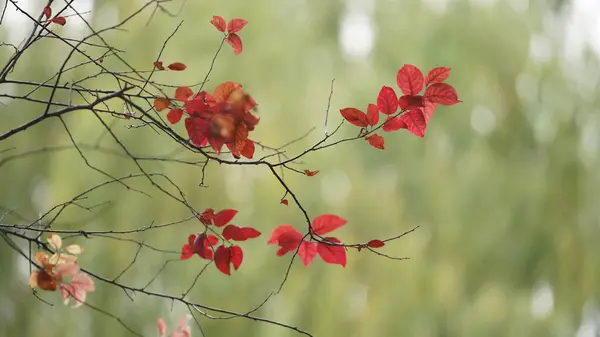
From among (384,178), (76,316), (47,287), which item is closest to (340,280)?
(384,178)

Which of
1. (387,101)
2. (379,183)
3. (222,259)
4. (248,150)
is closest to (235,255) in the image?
(222,259)

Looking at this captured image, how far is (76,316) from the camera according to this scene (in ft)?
8.07

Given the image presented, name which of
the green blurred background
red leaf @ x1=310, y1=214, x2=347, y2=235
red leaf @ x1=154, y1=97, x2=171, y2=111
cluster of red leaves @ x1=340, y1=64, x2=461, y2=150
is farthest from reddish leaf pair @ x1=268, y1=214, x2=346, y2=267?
the green blurred background

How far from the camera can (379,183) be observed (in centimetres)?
264

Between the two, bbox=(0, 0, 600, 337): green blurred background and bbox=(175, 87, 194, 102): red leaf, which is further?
bbox=(0, 0, 600, 337): green blurred background

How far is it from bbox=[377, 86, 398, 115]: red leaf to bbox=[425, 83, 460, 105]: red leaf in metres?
0.04

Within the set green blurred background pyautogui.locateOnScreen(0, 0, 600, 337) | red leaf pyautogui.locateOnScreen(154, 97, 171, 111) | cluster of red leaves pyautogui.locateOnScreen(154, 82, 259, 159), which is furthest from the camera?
green blurred background pyautogui.locateOnScreen(0, 0, 600, 337)

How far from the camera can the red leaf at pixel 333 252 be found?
2.38 feet

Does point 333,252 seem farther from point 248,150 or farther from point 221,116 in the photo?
point 221,116

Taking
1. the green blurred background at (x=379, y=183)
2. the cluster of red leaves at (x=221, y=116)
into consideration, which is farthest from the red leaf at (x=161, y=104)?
the green blurred background at (x=379, y=183)

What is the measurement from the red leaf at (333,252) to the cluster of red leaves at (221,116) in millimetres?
158

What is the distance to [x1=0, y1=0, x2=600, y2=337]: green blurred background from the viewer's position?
97.0 inches

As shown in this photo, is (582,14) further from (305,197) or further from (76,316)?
(76,316)

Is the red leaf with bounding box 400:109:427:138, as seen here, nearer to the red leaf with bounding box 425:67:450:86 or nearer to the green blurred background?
the red leaf with bounding box 425:67:450:86
